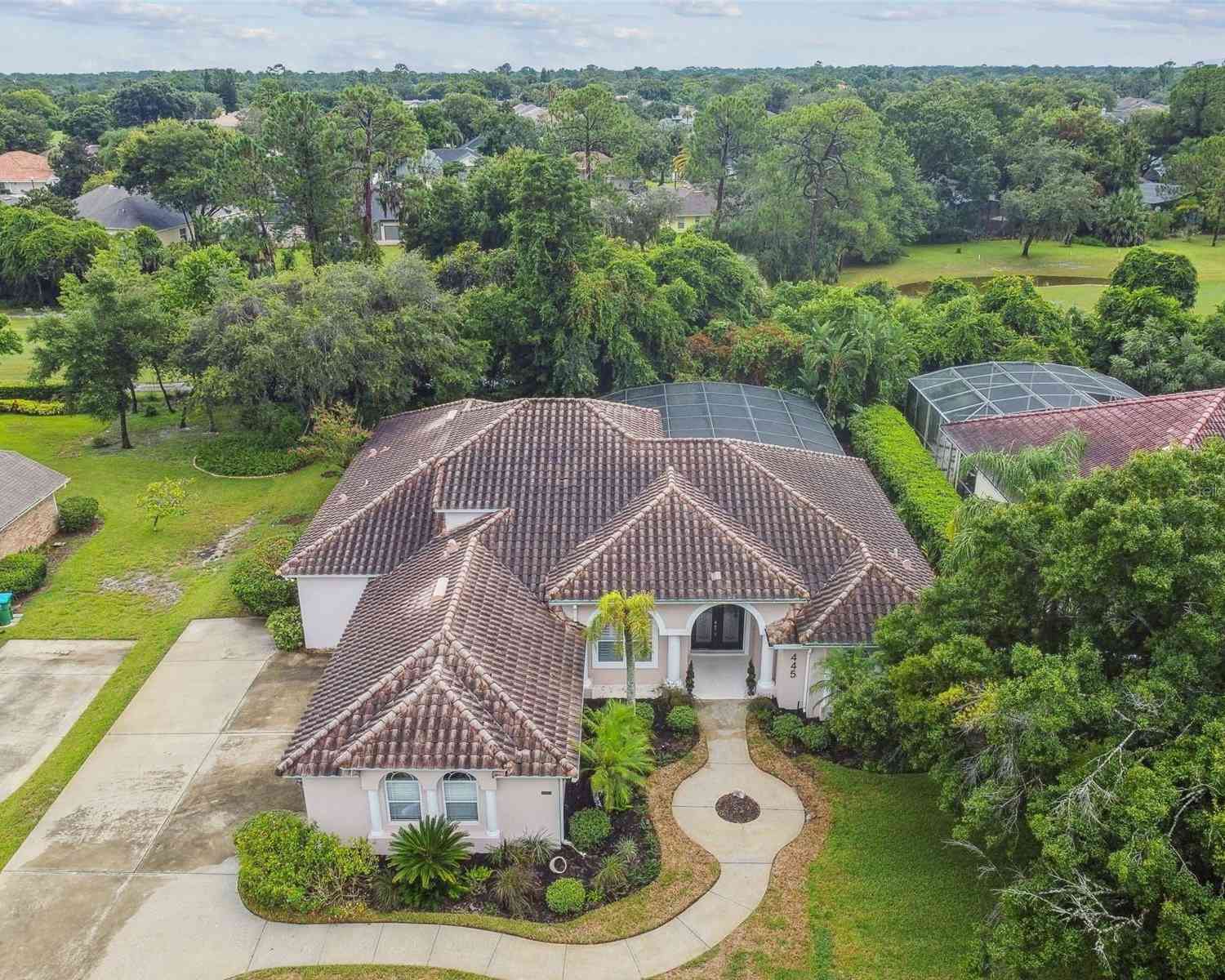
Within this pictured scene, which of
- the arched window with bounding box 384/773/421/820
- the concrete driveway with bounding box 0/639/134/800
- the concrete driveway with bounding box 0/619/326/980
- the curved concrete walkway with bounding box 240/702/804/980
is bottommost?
the concrete driveway with bounding box 0/639/134/800

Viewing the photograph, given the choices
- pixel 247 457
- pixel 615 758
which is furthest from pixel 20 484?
pixel 615 758

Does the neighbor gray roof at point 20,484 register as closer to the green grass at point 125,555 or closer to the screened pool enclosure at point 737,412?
the green grass at point 125,555

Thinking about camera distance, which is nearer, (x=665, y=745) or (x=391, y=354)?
(x=665, y=745)

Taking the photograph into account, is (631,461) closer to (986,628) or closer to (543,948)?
(986,628)

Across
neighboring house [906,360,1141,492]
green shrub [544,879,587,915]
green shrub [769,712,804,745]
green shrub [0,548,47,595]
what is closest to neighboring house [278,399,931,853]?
green shrub [769,712,804,745]

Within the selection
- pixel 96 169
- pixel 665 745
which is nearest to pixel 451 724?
pixel 665 745

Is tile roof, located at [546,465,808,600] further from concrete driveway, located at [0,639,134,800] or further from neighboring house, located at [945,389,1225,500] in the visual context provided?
concrete driveway, located at [0,639,134,800]
